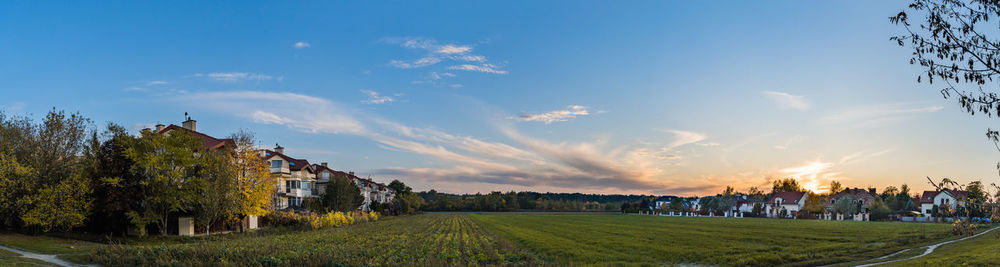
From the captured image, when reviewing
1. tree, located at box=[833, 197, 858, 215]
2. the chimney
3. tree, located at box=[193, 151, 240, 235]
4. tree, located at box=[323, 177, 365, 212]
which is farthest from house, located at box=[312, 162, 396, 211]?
tree, located at box=[833, 197, 858, 215]

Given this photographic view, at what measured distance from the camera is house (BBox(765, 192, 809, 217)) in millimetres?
133000

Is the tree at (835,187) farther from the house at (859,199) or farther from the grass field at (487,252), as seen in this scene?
the grass field at (487,252)

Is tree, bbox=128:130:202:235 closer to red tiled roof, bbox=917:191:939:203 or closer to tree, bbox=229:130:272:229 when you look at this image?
tree, bbox=229:130:272:229

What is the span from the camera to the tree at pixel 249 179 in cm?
4289

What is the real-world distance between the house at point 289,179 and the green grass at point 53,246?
2478cm

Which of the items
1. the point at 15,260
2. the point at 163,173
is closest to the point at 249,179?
the point at 163,173

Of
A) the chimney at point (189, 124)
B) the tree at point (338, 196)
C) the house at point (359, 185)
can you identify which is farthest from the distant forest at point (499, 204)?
the chimney at point (189, 124)

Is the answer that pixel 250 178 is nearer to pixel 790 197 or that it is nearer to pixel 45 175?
pixel 45 175

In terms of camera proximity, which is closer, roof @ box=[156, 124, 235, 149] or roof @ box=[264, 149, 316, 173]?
roof @ box=[156, 124, 235, 149]

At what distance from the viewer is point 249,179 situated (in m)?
43.9

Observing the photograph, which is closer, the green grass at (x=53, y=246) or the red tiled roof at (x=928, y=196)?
the green grass at (x=53, y=246)

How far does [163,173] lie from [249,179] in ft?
23.1

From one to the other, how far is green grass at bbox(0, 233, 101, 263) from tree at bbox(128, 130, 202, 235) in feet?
15.7

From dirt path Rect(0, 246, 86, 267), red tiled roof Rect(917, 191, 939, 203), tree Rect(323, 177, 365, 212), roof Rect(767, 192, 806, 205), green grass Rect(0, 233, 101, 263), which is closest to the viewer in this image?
dirt path Rect(0, 246, 86, 267)
